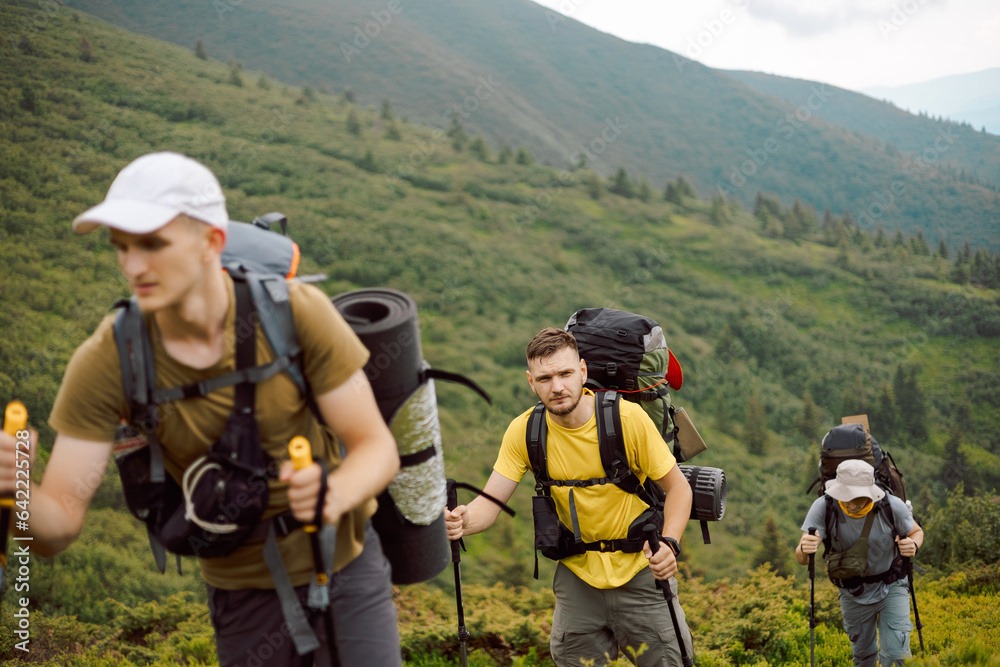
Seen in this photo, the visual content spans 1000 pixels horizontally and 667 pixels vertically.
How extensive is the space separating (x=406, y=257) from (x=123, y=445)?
189 ft

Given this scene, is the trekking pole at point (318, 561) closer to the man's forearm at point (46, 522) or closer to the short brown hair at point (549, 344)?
the man's forearm at point (46, 522)

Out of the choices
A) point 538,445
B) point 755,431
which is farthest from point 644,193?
point 538,445

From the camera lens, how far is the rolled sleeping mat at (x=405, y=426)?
223 centimetres

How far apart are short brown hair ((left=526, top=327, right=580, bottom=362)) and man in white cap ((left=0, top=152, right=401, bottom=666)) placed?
1740mm

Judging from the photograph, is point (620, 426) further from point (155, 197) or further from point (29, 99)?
point (29, 99)

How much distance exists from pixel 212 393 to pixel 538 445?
226 cm

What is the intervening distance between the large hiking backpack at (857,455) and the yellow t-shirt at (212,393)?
5102 millimetres

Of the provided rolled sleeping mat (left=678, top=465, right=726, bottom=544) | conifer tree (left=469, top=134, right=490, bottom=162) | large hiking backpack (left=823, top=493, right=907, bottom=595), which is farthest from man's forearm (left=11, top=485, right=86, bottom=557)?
conifer tree (left=469, top=134, right=490, bottom=162)

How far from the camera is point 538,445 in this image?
389 centimetres

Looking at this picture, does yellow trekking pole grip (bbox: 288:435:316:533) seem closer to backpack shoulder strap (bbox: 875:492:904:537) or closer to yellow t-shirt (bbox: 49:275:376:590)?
yellow t-shirt (bbox: 49:275:376:590)

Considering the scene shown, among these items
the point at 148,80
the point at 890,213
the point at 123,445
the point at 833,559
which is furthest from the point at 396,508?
the point at 890,213

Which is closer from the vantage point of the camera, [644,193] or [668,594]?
[668,594]

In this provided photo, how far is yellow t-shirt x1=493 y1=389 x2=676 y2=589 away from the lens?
12.1 feet

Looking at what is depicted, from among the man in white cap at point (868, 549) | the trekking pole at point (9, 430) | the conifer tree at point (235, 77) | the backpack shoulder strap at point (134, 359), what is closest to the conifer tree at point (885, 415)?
the man in white cap at point (868, 549)
